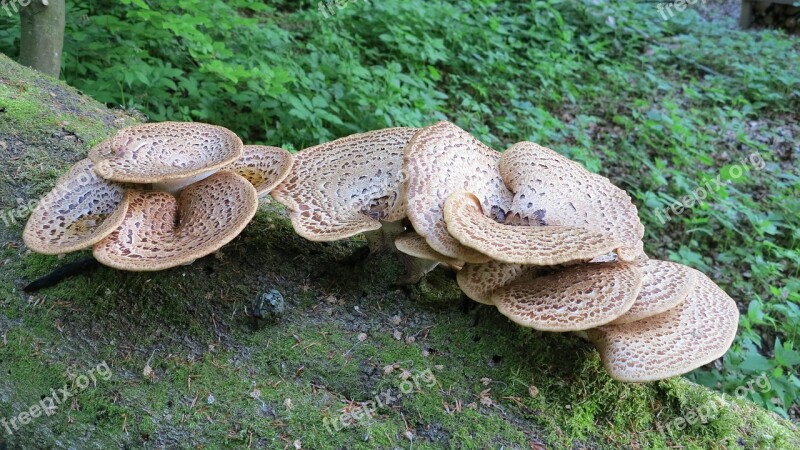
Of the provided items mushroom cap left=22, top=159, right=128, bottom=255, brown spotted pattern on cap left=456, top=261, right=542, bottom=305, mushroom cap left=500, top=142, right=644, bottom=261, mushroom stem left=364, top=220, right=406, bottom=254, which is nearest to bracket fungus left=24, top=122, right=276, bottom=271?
mushroom cap left=22, top=159, right=128, bottom=255

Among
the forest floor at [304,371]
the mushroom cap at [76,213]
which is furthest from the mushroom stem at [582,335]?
the mushroom cap at [76,213]

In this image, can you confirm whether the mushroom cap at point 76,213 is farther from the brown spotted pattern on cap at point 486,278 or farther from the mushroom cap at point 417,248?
the brown spotted pattern on cap at point 486,278

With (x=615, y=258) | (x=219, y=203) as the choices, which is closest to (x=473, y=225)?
(x=615, y=258)

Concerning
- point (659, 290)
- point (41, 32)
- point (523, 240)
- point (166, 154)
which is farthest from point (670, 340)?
point (41, 32)

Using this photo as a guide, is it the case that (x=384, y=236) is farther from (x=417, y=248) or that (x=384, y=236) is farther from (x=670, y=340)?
(x=670, y=340)

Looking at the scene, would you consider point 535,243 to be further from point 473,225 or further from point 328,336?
point 328,336
